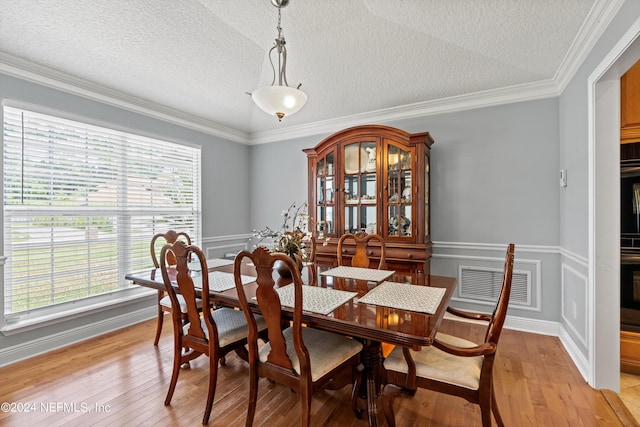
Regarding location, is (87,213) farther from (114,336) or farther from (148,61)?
(148,61)

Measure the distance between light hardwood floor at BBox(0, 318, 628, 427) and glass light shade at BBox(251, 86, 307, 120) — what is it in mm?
1900

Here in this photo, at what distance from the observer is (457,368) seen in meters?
1.46

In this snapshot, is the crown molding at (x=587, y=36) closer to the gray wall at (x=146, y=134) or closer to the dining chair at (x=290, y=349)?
the dining chair at (x=290, y=349)

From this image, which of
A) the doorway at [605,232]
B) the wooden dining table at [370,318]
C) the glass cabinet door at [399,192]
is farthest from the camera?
the glass cabinet door at [399,192]

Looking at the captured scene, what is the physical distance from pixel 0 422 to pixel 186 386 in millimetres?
1014

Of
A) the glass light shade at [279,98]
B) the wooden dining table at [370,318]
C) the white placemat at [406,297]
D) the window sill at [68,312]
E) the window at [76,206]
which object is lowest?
the window sill at [68,312]

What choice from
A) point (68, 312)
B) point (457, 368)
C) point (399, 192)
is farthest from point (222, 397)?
point (399, 192)

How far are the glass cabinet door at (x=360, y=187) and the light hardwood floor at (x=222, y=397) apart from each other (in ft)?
5.69

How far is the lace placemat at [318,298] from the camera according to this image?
153cm

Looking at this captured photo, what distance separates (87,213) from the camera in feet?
9.55

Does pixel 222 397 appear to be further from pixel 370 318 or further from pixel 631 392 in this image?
pixel 631 392

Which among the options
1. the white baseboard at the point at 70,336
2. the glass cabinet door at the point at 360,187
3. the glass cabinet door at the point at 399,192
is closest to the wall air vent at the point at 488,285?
the glass cabinet door at the point at 399,192

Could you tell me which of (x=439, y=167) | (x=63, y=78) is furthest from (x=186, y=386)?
(x=439, y=167)

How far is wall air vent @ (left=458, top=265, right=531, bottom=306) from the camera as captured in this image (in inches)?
118
